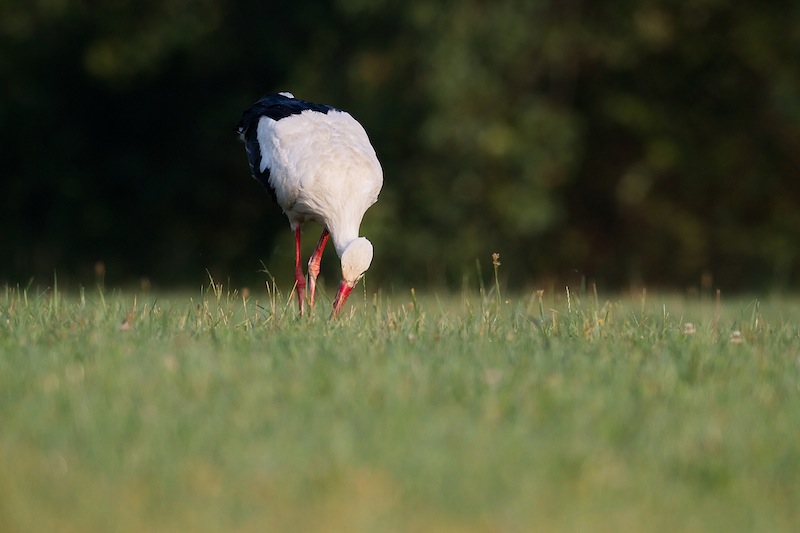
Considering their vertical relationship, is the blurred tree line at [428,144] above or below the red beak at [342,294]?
above

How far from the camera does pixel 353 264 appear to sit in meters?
8.21

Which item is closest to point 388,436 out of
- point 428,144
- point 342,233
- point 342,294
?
point 342,294

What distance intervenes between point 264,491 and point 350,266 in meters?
4.58

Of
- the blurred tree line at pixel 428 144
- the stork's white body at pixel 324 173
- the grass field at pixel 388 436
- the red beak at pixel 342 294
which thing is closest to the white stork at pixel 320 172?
the stork's white body at pixel 324 173

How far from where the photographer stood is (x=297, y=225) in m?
9.66

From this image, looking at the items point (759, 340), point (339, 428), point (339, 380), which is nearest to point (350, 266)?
point (759, 340)

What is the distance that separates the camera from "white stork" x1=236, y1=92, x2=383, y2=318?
8789mm

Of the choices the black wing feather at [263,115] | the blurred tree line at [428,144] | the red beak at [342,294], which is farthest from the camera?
the blurred tree line at [428,144]

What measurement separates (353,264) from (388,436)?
4.21 meters

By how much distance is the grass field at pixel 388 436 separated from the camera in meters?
3.61

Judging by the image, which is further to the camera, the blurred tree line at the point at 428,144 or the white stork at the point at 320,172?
the blurred tree line at the point at 428,144

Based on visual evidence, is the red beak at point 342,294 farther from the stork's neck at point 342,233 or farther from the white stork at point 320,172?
the stork's neck at point 342,233

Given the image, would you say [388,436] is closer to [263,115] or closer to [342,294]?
[342,294]

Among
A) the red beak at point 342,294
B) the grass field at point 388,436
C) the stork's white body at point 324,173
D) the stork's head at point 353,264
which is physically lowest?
the grass field at point 388,436
